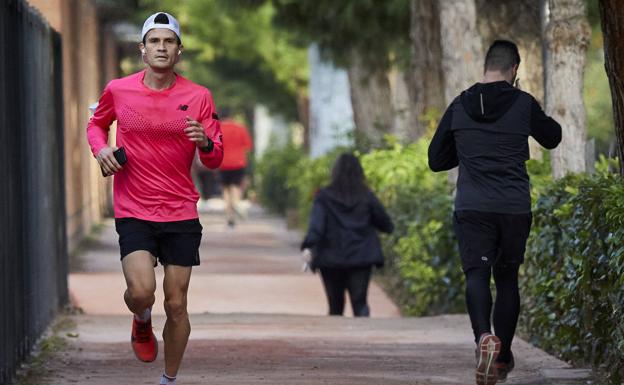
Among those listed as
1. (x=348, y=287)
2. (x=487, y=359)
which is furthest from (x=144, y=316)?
(x=348, y=287)

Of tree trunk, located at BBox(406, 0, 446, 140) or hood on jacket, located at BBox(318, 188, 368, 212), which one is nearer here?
hood on jacket, located at BBox(318, 188, 368, 212)

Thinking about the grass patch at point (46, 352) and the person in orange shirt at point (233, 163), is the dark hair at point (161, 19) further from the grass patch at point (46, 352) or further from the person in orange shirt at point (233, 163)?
the person in orange shirt at point (233, 163)

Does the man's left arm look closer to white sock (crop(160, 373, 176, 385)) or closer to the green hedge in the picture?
white sock (crop(160, 373, 176, 385))

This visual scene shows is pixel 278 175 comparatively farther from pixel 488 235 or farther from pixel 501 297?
pixel 488 235

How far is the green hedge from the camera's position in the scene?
7.38 metres

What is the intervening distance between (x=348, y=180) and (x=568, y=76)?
92.6 inches

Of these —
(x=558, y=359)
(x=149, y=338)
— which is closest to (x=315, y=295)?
(x=558, y=359)

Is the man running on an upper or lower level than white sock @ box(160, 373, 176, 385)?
upper

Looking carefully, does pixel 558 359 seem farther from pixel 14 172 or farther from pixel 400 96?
pixel 400 96

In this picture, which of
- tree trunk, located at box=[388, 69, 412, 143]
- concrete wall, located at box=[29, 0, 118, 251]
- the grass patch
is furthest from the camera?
concrete wall, located at box=[29, 0, 118, 251]

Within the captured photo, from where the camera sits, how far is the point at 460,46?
44.9 ft

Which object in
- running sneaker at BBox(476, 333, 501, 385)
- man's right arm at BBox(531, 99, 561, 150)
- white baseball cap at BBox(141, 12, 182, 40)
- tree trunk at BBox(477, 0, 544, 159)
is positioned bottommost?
running sneaker at BBox(476, 333, 501, 385)

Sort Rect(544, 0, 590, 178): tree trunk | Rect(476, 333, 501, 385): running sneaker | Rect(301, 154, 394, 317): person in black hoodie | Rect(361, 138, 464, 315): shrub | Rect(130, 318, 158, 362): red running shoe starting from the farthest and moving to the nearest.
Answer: Rect(301, 154, 394, 317): person in black hoodie < Rect(361, 138, 464, 315): shrub < Rect(544, 0, 590, 178): tree trunk < Rect(130, 318, 158, 362): red running shoe < Rect(476, 333, 501, 385): running sneaker

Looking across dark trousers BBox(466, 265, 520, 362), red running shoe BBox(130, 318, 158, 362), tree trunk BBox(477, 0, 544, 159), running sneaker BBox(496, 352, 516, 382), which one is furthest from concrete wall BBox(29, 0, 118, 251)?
running sneaker BBox(496, 352, 516, 382)
